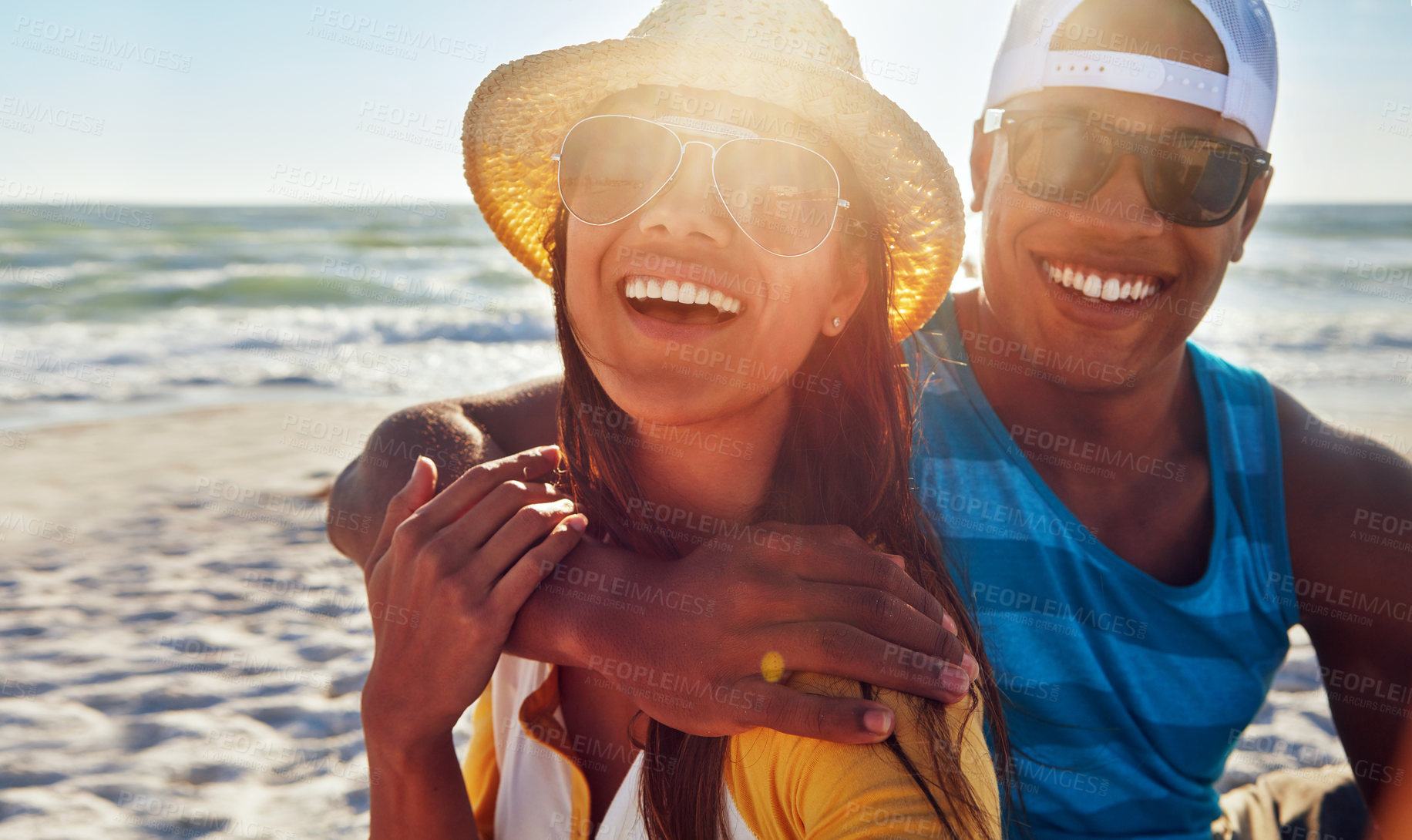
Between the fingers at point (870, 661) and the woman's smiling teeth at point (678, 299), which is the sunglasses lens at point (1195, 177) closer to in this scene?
the woman's smiling teeth at point (678, 299)

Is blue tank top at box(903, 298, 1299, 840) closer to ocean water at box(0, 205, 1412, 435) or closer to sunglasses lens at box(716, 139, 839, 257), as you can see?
sunglasses lens at box(716, 139, 839, 257)

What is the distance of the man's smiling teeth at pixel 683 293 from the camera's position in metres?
1.66

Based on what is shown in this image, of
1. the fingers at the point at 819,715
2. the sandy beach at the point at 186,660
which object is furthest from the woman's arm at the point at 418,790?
the sandy beach at the point at 186,660

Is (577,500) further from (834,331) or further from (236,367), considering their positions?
(236,367)

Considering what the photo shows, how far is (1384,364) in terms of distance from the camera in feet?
34.8

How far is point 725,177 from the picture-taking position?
165 centimetres

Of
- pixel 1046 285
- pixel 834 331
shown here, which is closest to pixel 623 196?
pixel 834 331

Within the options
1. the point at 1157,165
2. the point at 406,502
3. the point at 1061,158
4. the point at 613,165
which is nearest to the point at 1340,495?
the point at 1157,165

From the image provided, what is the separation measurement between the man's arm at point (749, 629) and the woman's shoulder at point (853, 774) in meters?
0.07

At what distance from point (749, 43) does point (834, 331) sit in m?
0.59

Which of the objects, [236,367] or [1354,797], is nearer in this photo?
[1354,797]

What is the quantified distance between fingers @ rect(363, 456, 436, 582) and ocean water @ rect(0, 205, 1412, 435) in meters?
4.30

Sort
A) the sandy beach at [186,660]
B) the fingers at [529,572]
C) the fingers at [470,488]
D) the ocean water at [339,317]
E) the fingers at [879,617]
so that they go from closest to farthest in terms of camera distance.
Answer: the fingers at [879,617], the fingers at [529,572], the fingers at [470,488], the sandy beach at [186,660], the ocean water at [339,317]

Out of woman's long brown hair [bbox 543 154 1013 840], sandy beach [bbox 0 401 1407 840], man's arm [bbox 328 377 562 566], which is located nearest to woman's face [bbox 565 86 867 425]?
woman's long brown hair [bbox 543 154 1013 840]
